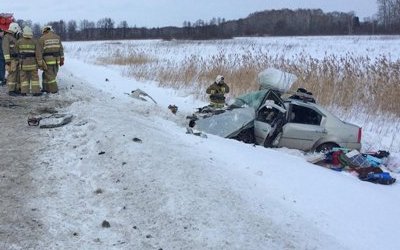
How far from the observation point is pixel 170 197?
507cm

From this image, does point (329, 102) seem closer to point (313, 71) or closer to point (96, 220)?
point (313, 71)

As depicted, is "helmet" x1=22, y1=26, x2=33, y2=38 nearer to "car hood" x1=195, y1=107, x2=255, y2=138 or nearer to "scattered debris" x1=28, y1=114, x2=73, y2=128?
"scattered debris" x1=28, y1=114, x2=73, y2=128

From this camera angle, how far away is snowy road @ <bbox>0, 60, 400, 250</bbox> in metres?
4.46

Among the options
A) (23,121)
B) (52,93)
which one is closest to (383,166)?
(23,121)

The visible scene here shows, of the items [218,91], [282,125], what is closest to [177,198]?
[282,125]

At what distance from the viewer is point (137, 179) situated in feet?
18.3

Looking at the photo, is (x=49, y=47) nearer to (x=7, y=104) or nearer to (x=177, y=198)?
(x=7, y=104)

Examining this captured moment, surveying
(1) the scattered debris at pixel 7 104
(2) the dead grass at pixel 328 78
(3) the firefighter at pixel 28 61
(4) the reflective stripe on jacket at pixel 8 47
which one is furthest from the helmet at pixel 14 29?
(2) the dead grass at pixel 328 78

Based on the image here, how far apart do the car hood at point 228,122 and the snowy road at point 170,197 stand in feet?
5.37

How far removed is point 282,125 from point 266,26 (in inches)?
3456

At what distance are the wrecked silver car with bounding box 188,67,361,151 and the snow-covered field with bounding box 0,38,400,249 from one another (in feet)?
6.13

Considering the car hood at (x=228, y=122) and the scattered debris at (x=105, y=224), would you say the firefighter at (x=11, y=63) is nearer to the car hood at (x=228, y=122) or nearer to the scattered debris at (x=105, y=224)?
the car hood at (x=228, y=122)

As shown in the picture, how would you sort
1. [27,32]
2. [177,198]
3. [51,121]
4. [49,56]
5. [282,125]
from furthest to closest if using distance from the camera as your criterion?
[49,56], [27,32], [282,125], [51,121], [177,198]

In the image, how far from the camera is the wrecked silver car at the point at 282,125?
9625mm
